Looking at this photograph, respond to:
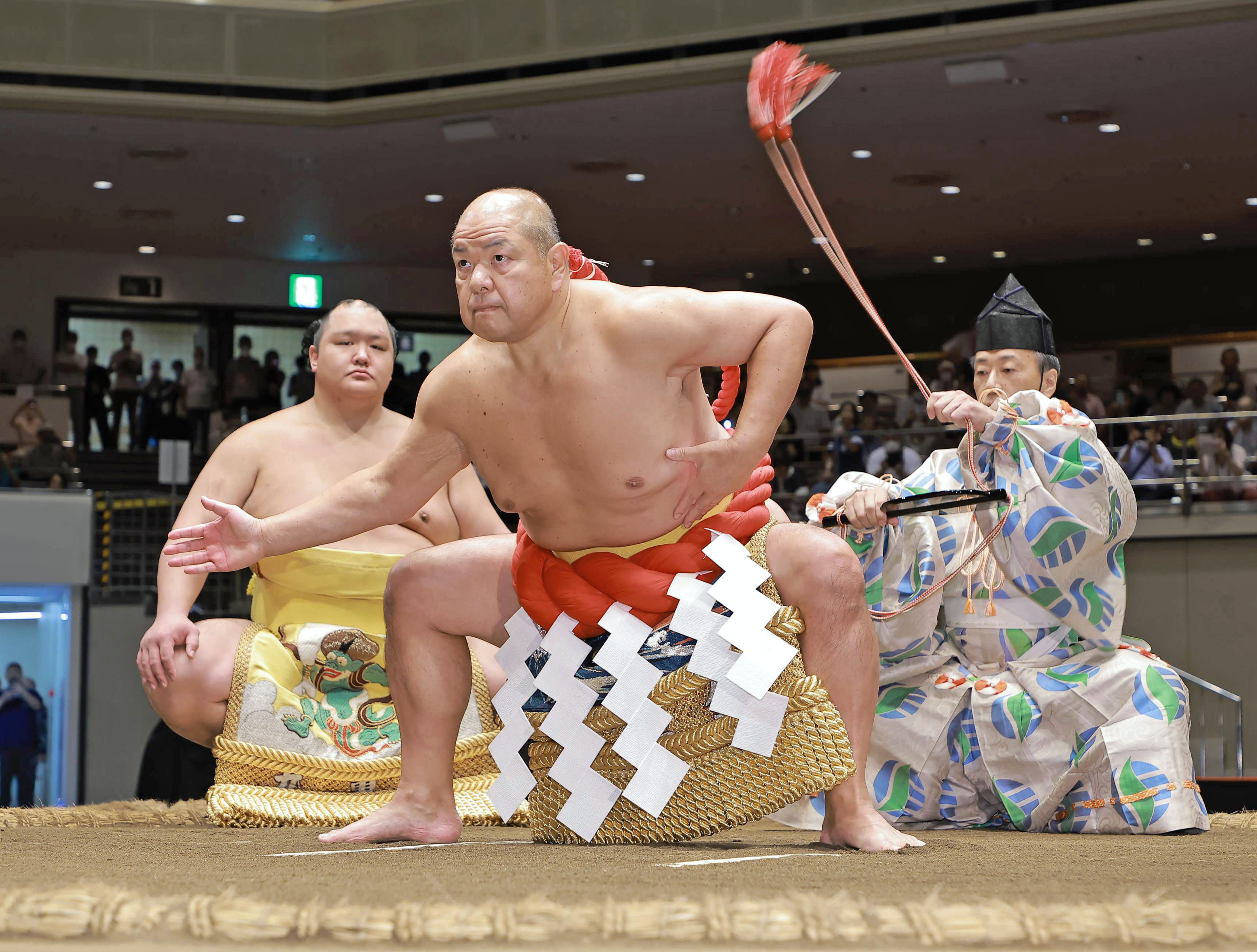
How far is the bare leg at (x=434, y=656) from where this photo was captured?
74.6 inches

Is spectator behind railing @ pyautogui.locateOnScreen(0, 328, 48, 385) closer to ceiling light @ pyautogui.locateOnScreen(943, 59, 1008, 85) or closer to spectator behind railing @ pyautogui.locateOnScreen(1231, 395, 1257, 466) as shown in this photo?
ceiling light @ pyautogui.locateOnScreen(943, 59, 1008, 85)

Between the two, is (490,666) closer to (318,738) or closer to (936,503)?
(318,738)

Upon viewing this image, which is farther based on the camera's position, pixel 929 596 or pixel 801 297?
pixel 801 297

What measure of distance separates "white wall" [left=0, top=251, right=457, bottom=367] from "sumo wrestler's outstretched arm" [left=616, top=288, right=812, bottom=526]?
8930 mm

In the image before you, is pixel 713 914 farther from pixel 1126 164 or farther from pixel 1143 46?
pixel 1126 164

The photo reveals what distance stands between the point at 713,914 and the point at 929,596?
149 centimetres

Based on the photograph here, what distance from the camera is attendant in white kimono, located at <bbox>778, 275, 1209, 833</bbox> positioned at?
7.52 feet

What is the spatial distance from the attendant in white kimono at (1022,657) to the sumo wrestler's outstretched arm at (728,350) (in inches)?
22.8

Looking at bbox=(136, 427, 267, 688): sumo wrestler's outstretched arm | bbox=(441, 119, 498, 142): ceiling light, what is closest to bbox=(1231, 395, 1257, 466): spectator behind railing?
bbox=(441, 119, 498, 142): ceiling light

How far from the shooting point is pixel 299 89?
7.43 meters

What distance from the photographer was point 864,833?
169 cm

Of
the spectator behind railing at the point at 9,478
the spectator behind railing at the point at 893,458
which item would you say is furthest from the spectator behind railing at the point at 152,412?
the spectator behind railing at the point at 893,458

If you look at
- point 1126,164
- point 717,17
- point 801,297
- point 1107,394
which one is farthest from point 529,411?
point 801,297

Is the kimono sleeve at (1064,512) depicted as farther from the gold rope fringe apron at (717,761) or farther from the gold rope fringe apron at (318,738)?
the gold rope fringe apron at (318,738)
